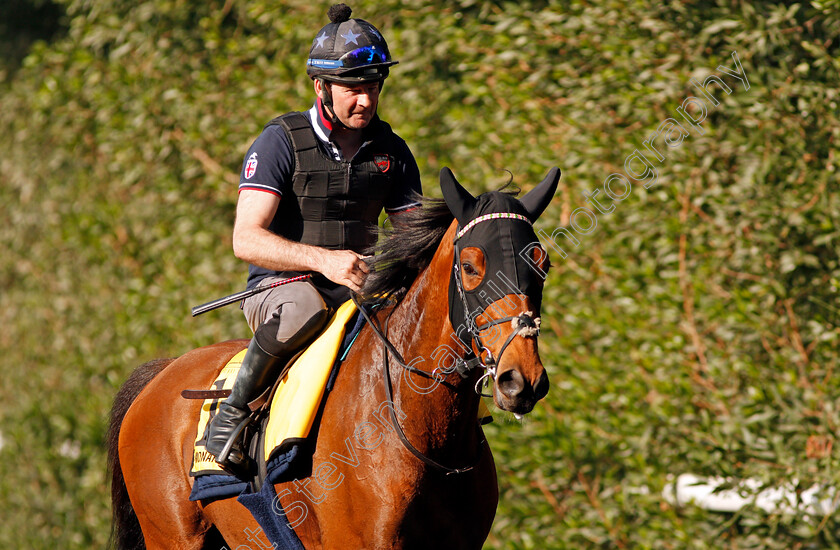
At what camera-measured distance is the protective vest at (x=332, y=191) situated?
3.68 m

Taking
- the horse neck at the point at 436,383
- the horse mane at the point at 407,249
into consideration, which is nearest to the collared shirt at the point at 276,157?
the horse mane at the point at 407,249

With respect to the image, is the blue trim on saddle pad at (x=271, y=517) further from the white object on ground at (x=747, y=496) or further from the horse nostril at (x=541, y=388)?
the white object on ground at (x=747, y=496)

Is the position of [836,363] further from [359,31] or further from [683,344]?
[359,31]

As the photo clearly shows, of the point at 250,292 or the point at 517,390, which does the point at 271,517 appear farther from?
the point at 517,390

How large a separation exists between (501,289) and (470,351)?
319mm

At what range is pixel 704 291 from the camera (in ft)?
18.1

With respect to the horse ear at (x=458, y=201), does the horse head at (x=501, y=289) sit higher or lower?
lower

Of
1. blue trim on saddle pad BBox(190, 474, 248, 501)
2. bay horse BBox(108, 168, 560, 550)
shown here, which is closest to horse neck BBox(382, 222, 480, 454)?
bay horse BBox(108, 168, 560, 550)

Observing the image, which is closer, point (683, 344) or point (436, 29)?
point (683, 344)

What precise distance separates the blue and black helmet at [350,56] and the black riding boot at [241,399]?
3.71ft

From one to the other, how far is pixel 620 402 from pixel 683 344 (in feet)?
1.83

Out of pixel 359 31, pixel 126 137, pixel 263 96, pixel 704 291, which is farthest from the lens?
pixel 126 137

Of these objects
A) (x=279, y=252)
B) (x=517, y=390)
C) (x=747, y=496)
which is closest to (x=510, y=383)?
(x=517, y=390)

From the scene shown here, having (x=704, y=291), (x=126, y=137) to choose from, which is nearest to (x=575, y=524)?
(x=704, y=291)
